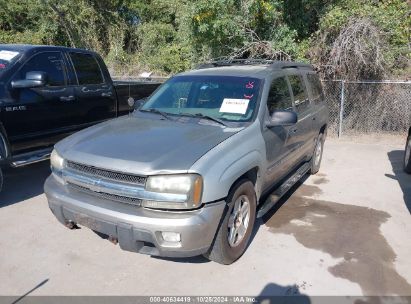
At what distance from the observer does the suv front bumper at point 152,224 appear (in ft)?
9.81

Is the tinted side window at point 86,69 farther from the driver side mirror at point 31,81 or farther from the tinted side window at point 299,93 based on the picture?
the tinted side window at point 299,93

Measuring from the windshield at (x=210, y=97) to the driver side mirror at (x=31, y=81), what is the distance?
154 centimetres

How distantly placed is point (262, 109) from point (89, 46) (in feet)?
55.9

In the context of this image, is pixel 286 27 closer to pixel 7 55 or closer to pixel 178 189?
pixel 7 55

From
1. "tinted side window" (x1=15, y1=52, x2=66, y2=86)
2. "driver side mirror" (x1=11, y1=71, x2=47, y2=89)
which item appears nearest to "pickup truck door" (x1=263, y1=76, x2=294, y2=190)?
"driver side mirror" (x1=11, y1=71, x2=47, y2=89)

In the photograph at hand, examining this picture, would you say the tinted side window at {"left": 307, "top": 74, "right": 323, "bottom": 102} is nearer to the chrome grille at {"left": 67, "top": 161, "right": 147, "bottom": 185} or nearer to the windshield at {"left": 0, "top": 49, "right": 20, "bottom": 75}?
the chrome grille at {"left": 67, "top": 161, "right": 147, "bottom": 185}

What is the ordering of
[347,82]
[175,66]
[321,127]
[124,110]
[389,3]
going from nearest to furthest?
[321,127] < [124,110] < [347,82] < [389,3] < [175,66]

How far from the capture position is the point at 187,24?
10.0 m

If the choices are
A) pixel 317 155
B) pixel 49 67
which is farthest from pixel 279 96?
pixel 49 67

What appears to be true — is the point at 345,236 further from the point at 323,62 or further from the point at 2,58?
the point at 323,62

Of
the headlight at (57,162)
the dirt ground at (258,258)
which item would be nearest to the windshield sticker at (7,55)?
the dirt ground at (258,258)

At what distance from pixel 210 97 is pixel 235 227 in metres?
1.57

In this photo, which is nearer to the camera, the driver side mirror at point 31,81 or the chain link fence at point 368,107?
the driver side mirror at point 31,81

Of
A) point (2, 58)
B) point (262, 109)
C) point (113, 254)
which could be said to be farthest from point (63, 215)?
point (2, 58)
